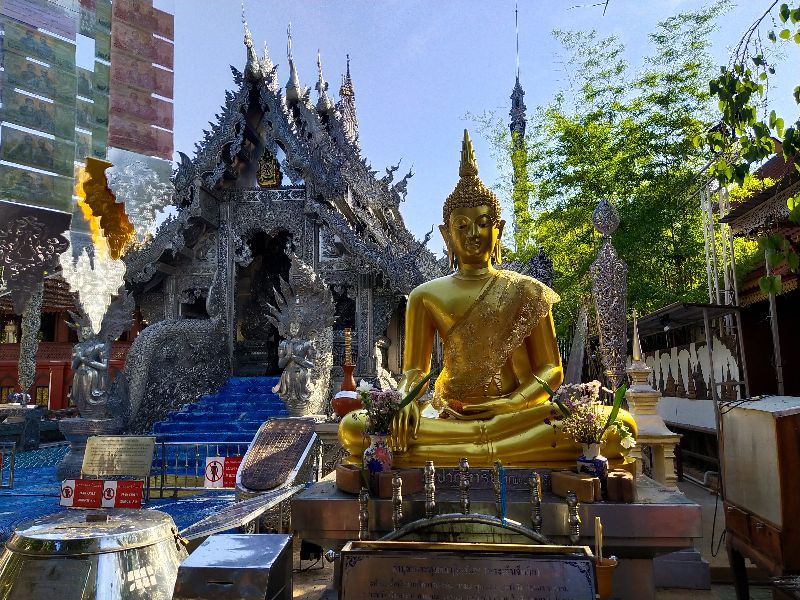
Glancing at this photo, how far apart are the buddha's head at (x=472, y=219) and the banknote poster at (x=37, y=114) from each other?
22340mm

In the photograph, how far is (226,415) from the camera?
10008 mm

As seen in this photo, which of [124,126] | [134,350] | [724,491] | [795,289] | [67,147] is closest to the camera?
[724,491]

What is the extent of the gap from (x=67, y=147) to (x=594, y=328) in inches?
811

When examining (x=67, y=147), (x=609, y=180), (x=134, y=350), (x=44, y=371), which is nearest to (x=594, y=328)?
(x=609, y=180)

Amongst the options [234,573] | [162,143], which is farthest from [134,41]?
[234,573]

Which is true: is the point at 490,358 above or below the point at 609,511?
above

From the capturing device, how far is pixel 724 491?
4.43 m

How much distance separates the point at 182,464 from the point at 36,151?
735 inches

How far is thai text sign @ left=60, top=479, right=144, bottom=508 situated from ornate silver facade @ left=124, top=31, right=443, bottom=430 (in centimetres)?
546

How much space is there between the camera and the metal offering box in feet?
6.16

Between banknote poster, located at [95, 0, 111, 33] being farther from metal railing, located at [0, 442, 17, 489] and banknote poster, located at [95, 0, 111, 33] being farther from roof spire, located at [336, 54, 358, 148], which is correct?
metal railing, located at [0, 442, 17, 489]

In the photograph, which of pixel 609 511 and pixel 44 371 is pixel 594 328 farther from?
pixel 44 371

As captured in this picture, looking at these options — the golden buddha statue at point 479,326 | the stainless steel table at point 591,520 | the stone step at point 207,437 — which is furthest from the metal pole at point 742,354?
the stone step at point 207,437

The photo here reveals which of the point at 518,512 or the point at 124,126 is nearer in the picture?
the point at 518,512
